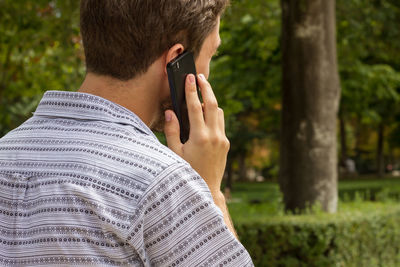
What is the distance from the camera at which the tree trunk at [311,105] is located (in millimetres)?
7527

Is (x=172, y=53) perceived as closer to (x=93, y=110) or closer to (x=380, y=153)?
(x=93, y=110)

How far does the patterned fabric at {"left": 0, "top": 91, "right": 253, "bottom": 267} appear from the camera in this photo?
3.72 ft

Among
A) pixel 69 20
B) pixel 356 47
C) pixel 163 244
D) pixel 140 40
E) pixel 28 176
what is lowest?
pixel 356 47

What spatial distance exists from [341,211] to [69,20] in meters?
4.33

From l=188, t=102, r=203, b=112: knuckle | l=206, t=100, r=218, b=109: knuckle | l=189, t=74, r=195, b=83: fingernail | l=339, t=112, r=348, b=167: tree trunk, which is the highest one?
→ l=189, t=74, r=195, b=83: fingernail

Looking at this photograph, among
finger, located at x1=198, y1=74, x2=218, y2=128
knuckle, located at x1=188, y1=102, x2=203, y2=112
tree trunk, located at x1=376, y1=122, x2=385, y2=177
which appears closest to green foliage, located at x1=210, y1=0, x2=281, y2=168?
finger, located at x1=198, y1=74, x2=218, y2=128

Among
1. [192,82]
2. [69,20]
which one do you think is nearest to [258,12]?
[69,20]

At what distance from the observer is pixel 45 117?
4.50ft

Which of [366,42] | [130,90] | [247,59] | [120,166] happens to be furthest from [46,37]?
[247,59]

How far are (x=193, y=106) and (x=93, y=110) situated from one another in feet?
0.88

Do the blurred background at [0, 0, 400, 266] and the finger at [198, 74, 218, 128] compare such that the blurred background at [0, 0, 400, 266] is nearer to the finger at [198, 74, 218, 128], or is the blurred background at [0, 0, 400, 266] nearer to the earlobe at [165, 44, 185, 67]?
the finger at [198, 74, 218, 128]

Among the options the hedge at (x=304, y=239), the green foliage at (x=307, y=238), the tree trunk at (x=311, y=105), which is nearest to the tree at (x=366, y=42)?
the tree trunk at (x=311, y=105)

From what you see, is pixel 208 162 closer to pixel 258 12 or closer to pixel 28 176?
pixel 28 176

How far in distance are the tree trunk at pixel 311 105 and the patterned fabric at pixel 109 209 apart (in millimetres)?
6479
